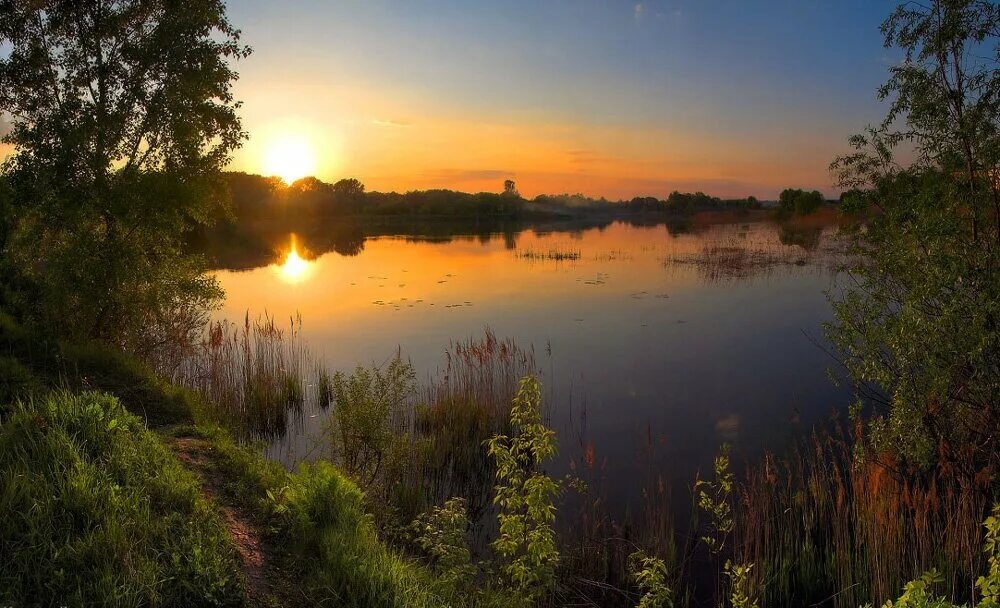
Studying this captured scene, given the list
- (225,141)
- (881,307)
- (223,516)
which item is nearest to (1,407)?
(223,516)

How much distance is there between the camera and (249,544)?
6.18 metres

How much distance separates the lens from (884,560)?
691 centimetres

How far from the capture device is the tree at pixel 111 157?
40.5ft

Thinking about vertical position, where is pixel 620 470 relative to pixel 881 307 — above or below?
below

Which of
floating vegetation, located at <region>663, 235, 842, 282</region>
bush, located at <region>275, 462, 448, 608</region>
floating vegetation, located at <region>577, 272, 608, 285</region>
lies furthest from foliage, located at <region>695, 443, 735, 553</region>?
floating vegetation, located at <region>663, 235, 842, 282</region>

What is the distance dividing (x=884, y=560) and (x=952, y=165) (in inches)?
229

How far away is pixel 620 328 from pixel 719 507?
16.9 metres

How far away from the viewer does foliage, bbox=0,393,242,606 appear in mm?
4492

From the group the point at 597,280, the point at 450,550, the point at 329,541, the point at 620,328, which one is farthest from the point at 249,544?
→ the point at 597,280

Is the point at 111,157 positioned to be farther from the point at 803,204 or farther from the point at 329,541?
the point at 803,204

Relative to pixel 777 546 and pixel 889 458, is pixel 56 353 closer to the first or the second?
pixel 777 546

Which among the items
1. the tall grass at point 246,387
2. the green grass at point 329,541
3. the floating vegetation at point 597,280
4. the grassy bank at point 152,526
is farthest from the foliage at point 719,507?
the floating vegetation at point 597,280

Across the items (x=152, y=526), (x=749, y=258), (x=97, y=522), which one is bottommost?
(x=152, y=526)

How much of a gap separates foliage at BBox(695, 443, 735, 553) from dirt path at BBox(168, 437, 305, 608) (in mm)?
4612
